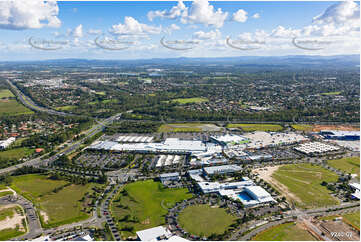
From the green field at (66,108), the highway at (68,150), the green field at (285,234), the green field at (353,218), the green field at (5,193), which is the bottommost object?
the green field at (285,234)

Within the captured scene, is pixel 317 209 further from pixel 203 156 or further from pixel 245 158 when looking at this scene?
pixel 203 156

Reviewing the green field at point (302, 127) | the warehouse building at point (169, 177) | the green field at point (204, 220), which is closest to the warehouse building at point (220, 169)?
the warehouse building at point (169, 177)

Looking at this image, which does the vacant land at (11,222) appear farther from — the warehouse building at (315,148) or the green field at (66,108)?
the green field at (66,108)

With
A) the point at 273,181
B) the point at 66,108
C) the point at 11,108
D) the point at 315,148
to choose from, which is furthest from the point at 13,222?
the point at 11,108

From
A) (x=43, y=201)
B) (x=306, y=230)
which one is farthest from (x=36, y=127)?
(x=306, y=230)

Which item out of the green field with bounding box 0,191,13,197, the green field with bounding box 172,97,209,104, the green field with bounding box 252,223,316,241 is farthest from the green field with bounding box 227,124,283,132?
the green field with bounding box 0,191,13,197

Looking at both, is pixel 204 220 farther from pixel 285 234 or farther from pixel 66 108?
pixel 66 108
